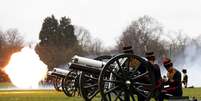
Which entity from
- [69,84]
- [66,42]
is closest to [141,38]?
[66,42]

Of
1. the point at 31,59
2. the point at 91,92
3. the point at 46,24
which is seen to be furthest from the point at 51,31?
the point at 91,92

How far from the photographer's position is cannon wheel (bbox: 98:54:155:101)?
56.9 ft

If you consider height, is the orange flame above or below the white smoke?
below

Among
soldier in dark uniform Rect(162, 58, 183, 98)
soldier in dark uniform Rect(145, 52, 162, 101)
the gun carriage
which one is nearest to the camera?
the gun carriage

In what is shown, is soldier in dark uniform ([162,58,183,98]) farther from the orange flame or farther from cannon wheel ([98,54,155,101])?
the orange flame

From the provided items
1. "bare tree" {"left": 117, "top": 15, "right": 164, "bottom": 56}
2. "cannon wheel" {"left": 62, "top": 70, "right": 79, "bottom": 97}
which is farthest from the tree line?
"cannon wheel" {"left": 62, "top": 70, "right": 79, "bottom": 97}

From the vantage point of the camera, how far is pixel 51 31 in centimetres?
10094

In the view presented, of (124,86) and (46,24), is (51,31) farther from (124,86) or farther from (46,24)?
(124,86)

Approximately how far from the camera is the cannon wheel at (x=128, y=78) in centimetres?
1734

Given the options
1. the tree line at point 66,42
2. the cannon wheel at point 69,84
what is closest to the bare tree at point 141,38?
the tree line at point 66,42

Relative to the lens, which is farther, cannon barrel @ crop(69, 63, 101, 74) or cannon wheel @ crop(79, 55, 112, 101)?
cannon wheel @ crop(79, 55, 112, 101)

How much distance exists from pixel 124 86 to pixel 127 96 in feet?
0.92

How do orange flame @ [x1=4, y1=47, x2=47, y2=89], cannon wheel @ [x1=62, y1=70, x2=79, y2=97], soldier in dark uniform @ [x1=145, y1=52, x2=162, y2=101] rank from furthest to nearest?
orange flame @ [x1=4, y1=47, x2=47, y2=89] < cannon wheel @ [x1=62, y1=70, x2=79, y2=97] < soldier in dark uniform @ [x1=145, y1=52, x2=162, y2=101]

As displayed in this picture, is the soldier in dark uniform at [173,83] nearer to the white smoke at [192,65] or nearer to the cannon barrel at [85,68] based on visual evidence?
the cannon barrel at [85,68]
